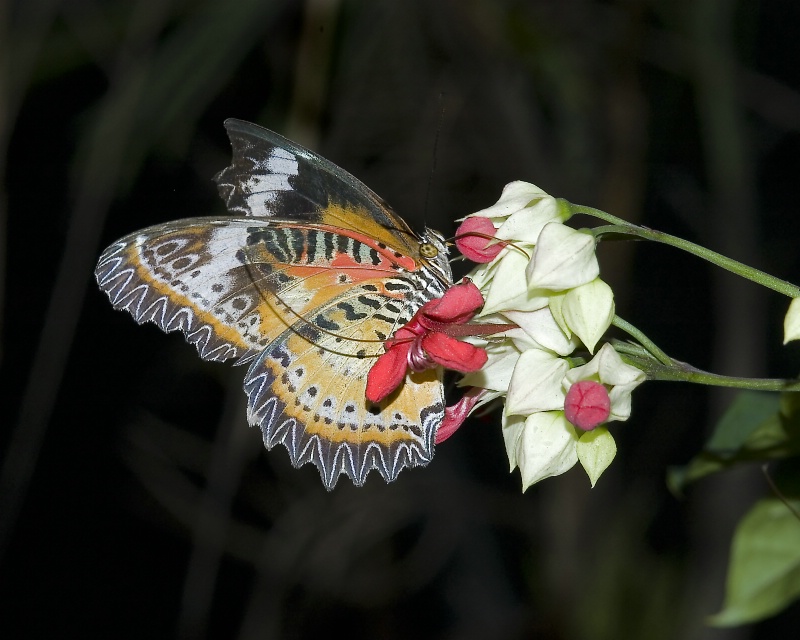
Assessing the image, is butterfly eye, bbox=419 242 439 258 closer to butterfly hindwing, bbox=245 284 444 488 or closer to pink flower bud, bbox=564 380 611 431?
butterfly hindwing, bbox=245 284 444 488

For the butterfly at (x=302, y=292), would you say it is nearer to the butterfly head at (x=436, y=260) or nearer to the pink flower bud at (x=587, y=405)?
the butterfly head at (x=436, y=260)

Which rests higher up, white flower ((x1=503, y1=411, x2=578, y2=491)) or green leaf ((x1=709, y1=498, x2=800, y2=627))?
white flower ((x1=503, y1=411, x2=578, y2=491))

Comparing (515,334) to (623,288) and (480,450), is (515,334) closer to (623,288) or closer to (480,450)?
(623,288)

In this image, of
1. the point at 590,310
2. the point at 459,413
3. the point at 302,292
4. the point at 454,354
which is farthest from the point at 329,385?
the point at 590,310

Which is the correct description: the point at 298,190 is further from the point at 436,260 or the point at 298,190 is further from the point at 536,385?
the point at 536,385

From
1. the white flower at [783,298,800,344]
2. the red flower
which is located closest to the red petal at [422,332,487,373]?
the red flower

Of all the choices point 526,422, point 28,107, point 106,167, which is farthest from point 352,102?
point 526,422
